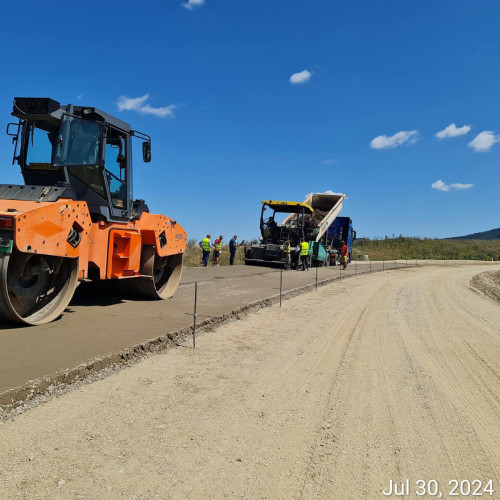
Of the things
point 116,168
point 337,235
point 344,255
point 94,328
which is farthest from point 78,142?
point 337,235

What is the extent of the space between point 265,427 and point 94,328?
3.18 meters

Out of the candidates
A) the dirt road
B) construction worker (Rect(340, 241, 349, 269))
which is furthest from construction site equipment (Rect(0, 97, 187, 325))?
construction worker (Rect(340, 241, 349, 269))

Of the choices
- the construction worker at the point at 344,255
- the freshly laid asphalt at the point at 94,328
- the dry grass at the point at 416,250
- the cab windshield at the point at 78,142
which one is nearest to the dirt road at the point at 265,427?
the freshly laid asphalt at the point at 94,328

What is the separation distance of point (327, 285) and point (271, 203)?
609 cm

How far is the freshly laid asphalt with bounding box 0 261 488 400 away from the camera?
4.09m

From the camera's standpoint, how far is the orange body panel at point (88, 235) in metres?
4.91

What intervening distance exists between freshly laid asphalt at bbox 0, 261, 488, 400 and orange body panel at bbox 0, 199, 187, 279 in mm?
694

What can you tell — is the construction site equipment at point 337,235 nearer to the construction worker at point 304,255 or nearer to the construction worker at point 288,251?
the construction worker at point 304,255

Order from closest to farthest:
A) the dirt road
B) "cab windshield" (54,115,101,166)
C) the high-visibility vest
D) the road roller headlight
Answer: the dirt road, the road roller headlight, "cab windshield" (54,115,101,166), the high-visibility vest

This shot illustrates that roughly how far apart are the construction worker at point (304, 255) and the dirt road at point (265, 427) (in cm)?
1234

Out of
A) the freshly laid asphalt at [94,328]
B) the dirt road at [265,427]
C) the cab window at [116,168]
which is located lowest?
the dirt road at [265,427]

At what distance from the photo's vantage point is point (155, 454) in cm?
288

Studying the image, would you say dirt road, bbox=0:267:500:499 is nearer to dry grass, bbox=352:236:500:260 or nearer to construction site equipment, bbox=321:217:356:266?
construction site equipment, bbox=321:217:356:266

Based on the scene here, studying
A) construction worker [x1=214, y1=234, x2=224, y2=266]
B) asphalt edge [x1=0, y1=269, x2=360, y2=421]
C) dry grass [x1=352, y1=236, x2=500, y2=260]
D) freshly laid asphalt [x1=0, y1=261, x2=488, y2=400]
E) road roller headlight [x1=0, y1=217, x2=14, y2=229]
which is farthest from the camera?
dry grass [x1=352, y1=236, x2=500, y2=260]
